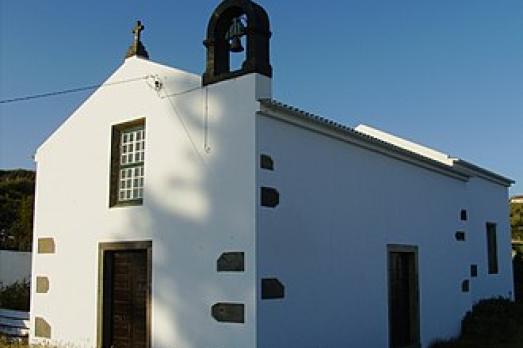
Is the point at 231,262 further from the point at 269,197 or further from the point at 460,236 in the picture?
the point at 460,236

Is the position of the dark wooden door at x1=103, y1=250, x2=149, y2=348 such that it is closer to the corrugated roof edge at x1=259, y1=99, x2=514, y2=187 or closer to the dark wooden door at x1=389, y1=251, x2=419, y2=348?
the corrugated roof edge at x1=259, y1=99, x2=514, y2=187

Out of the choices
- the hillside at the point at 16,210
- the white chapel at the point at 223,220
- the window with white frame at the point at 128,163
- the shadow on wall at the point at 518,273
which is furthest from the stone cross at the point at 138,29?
the shadow on wall at the point at 518,273

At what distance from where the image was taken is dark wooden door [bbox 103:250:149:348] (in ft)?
31.4

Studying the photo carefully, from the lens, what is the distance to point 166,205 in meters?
9.24

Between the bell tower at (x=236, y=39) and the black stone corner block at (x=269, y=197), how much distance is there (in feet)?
5.49

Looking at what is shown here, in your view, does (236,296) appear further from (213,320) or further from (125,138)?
(125,138)

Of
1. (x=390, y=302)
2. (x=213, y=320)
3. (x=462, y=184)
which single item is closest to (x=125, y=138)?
(x=213, y=320)

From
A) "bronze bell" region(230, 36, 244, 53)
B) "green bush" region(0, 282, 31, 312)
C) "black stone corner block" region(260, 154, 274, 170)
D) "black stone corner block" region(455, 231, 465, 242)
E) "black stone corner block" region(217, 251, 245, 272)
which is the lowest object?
"green bush" region(0, 282, 31, 312)

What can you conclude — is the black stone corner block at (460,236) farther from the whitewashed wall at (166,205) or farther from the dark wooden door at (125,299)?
the dark wooden door at (125,299)

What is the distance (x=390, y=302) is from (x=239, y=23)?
19.5ft

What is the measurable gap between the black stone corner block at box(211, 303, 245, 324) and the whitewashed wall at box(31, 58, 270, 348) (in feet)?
0.24

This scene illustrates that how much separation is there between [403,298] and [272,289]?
4.71 m

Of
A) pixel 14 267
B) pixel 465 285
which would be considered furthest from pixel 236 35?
pixel 14 267

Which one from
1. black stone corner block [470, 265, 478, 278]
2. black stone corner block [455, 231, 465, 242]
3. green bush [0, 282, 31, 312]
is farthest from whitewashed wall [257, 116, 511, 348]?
green bush [0, 282, 31, 312]
